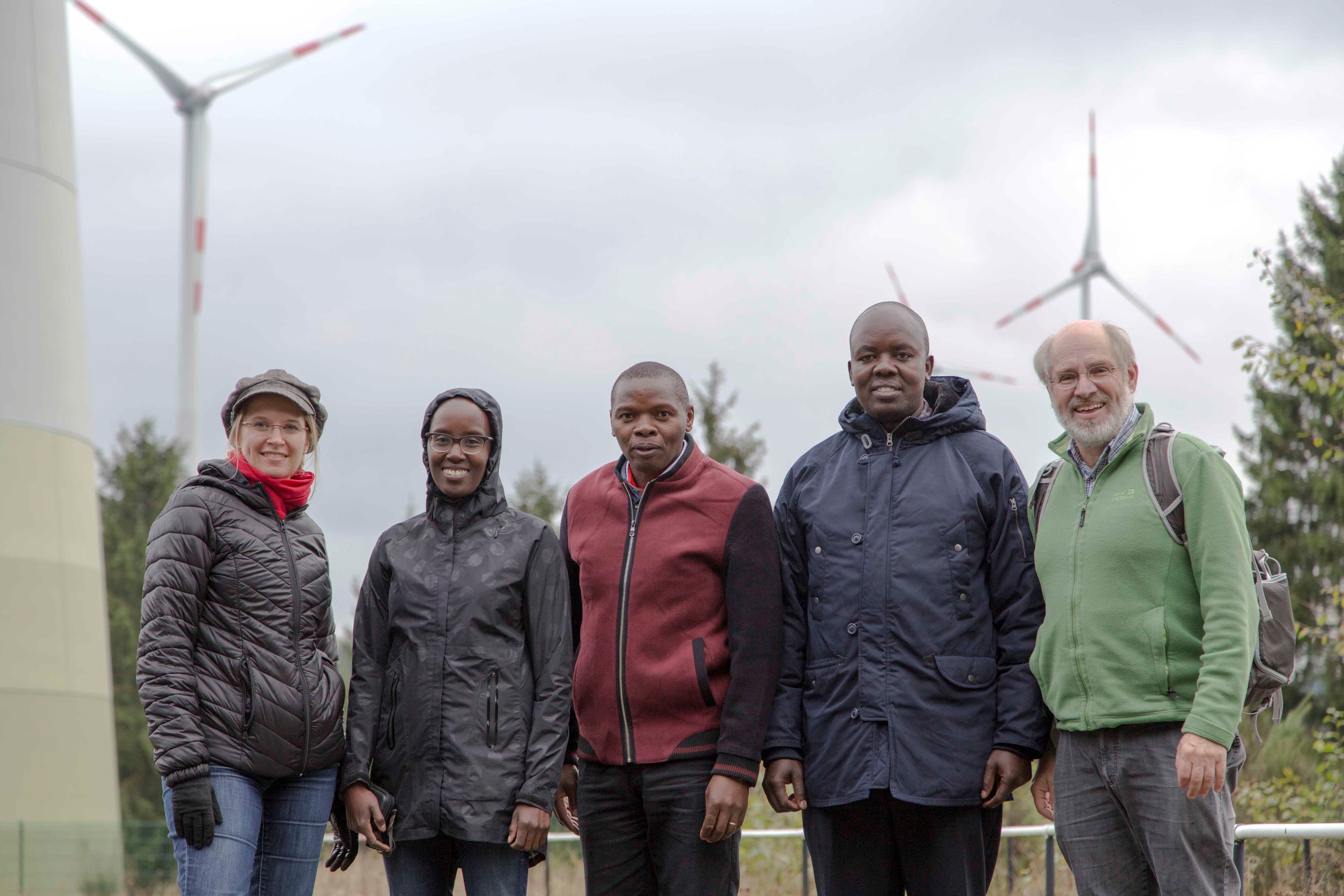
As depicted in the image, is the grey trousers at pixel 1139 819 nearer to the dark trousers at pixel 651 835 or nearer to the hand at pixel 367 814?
the dark trousers at pixel 651 835

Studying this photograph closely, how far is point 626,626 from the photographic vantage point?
14.2 feet

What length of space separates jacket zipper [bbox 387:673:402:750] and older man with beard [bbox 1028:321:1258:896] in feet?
6.56

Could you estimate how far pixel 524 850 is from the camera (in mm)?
4145

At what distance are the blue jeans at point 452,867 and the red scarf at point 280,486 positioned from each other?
45.2 inches

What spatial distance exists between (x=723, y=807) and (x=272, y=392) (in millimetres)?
1969

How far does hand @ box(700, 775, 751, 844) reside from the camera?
4062mm

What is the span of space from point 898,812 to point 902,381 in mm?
1375

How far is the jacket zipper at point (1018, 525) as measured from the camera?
419 cm

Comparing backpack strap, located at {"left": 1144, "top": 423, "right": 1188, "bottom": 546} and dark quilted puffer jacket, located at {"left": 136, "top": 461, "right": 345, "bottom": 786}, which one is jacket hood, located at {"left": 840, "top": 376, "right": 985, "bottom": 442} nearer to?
backpack strap, located at {"left": 1144, "top": 423, "right": 1188, "bottom": 546}

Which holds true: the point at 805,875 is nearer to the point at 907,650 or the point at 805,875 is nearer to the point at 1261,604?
the point at 907,650

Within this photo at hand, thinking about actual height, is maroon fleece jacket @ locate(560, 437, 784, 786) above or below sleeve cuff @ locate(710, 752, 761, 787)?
above

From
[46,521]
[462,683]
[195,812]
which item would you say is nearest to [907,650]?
[462,683]

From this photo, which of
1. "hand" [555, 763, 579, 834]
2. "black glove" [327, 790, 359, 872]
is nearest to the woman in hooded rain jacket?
"black glove" [327, 790, 359, 872]

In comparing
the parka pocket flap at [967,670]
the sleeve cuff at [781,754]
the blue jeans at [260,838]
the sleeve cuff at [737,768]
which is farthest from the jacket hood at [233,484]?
the parka pocket flap at [967,670]
